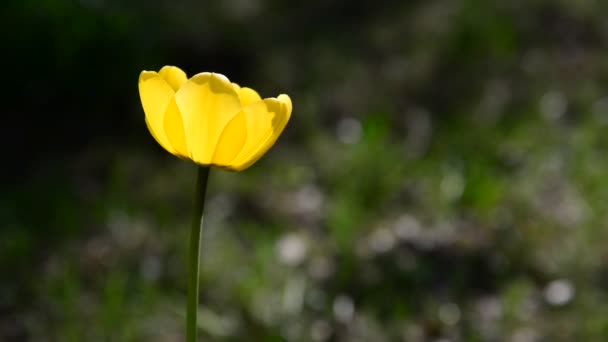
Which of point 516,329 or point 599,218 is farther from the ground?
point 599,218

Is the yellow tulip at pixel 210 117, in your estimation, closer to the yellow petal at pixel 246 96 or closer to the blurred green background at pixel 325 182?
the yellow petal at pixel 246 96

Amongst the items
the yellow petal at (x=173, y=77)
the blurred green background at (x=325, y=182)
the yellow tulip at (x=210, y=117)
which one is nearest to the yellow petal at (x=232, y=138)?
the yellow tulip at (x=210, y=117)

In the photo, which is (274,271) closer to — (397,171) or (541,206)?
(397,171)

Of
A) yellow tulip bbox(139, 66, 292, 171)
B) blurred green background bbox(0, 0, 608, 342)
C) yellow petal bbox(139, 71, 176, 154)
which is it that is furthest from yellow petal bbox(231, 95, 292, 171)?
blurred green background bbox(0, 0, 608, 342)

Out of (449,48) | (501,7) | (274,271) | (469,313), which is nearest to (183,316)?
(274,271)

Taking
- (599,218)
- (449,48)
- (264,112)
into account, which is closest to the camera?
(264,112)

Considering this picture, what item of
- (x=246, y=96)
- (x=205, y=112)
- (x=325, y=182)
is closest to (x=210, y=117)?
(x=205, y=112)
